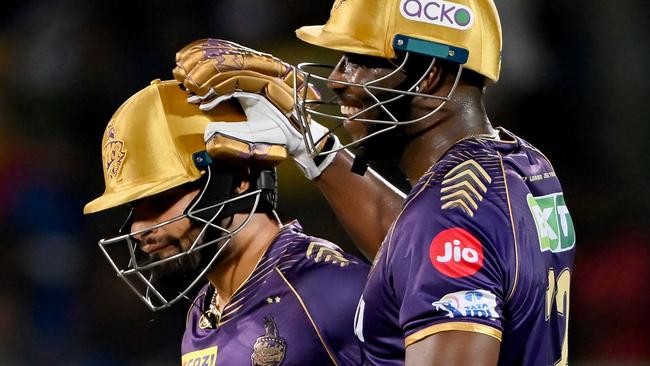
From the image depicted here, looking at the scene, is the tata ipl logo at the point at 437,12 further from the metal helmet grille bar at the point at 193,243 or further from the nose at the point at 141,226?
the nose at the point at 141,226

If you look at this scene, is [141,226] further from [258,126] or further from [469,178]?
[469,178]

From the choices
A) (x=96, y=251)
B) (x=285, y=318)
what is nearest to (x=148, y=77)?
(x=96, y=251)

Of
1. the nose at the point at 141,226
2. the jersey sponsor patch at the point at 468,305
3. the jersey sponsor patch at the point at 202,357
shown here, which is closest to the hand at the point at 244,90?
the nose at the point at 141,226

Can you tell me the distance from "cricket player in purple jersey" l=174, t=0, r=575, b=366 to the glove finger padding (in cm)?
37

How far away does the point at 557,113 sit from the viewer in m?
4.89

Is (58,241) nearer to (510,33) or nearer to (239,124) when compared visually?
(510,33)

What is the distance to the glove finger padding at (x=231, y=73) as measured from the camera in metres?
2.60

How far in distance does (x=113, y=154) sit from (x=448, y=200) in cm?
118

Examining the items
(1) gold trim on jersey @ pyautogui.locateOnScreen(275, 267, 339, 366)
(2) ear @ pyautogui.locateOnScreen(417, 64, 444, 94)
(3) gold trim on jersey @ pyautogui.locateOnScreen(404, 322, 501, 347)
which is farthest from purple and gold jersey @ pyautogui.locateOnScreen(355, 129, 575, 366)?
(1) gold trim on jersey @ pyautogui.locateOnScreen(275, 267, 339, 366)

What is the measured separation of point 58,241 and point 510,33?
2.51 metres

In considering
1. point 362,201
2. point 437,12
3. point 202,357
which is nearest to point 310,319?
point 202,357

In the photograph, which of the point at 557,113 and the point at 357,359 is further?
the point at 557,113

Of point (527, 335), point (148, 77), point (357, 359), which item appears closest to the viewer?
point (527, 335)

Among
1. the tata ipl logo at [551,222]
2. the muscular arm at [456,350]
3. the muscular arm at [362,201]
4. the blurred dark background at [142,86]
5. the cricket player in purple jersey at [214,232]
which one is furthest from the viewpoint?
the blurred dark background at [142,86]
